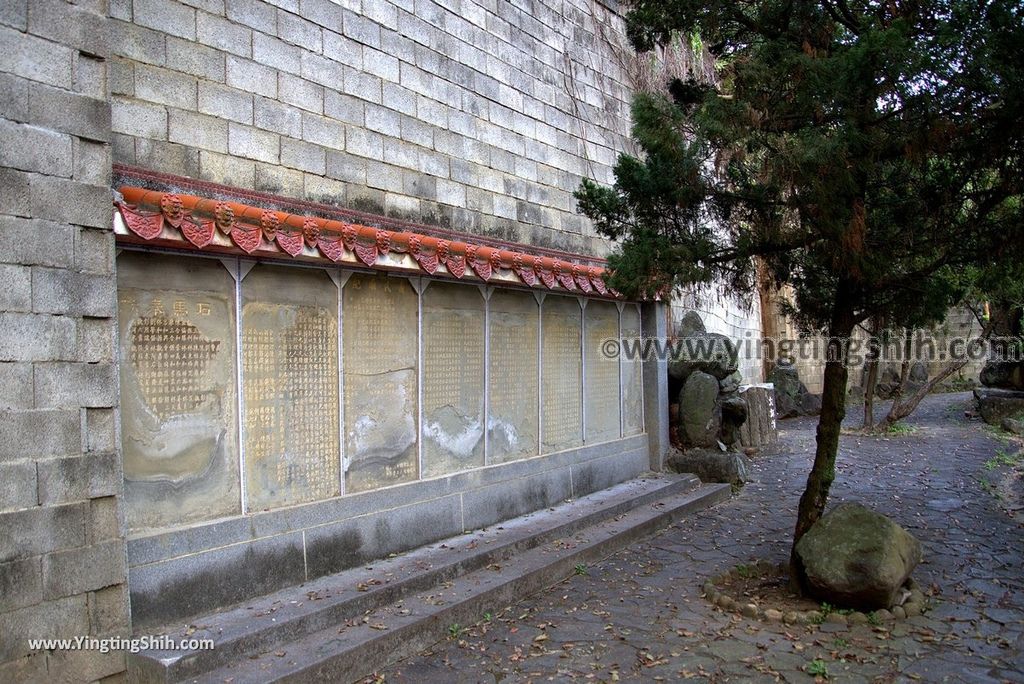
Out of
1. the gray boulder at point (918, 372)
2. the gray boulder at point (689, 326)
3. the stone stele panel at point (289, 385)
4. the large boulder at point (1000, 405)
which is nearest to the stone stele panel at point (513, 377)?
the stone stele panel at point (289, 385)

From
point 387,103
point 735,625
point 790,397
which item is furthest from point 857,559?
point 790,397

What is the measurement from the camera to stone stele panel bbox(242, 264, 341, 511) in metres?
5.62

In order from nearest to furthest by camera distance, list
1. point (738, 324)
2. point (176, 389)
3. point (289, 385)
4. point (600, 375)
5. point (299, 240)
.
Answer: point (176, 389) → point (299, 240) → point (289, 385) → point (600, 375) → point (738, 324)

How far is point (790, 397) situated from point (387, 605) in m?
15.6

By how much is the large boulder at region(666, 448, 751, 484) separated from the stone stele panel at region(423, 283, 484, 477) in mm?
4351

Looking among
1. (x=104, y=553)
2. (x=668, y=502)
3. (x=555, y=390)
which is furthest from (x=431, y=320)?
(x=668, y=502)

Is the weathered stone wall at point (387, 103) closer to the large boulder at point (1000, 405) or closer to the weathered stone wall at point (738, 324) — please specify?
the weathered stone wall at point (738, 324)

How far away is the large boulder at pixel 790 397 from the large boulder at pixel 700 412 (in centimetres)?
816

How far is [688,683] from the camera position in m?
4.82

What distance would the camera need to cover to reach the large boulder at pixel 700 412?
36.9 ft

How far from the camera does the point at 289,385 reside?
5.87 metres

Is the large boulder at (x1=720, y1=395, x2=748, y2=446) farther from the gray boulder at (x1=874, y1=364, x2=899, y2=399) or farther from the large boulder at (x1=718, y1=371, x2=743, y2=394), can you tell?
the gray boulder at (x1=874, y1=364, x2=899, y2=399)

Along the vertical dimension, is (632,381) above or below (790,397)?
above

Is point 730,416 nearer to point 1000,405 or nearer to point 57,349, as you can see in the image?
point 1000,405
